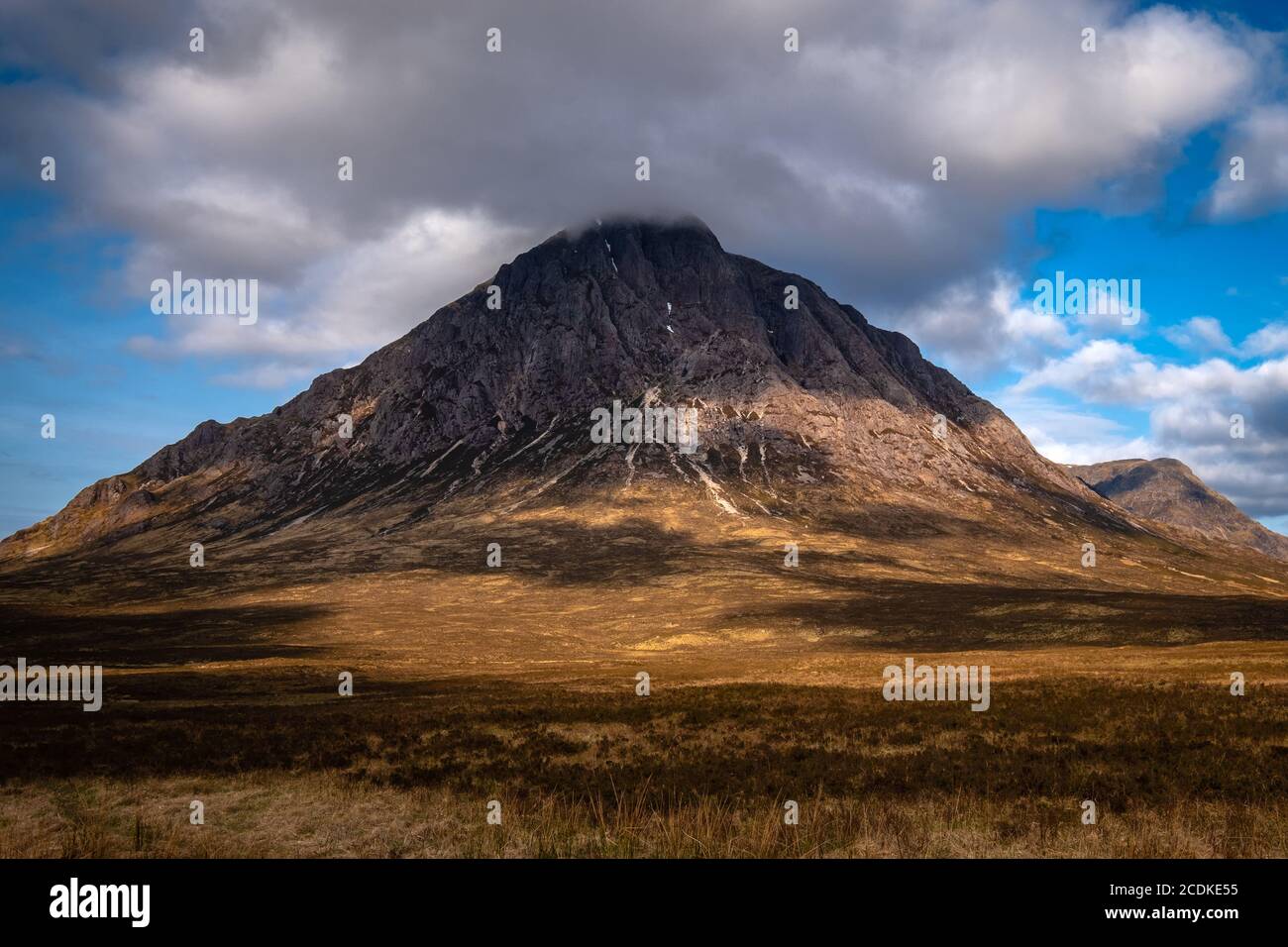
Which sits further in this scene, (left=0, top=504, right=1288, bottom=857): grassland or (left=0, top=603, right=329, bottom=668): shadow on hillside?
(left=0, top=603, right=329, bottom=668): shadow on hillside

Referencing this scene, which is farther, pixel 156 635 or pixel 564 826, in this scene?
pixel 156 635

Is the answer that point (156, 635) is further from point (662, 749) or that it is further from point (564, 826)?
point (564, 826)

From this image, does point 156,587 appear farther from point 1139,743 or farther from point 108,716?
point 1139,743

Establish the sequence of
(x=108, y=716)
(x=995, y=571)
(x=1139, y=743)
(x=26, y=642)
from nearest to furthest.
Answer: (x=1139, y=743)
(x=108, y=716)
(x=26, y=642)
(x=995, y=571)

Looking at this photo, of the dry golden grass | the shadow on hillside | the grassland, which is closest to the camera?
the dry golden grass

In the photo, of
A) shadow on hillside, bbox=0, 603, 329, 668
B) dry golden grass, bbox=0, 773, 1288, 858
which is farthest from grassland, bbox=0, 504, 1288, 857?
shadow on hillside, bbox=0, 603, 329, 668

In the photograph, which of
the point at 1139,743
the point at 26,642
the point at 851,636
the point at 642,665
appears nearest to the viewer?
the point at 1139,743

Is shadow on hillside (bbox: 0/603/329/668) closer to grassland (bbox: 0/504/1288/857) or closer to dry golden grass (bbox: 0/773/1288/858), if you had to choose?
grassland (bbox: 0/504/1288/857)

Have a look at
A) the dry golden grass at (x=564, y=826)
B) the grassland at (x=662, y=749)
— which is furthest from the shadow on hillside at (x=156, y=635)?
the dry golden grass at (x=564, y=826)

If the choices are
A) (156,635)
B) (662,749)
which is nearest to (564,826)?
(662,749)
